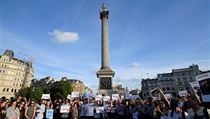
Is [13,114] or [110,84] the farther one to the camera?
[110,84]

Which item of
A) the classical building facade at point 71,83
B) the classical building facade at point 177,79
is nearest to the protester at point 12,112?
the classical building facade at point 177,79

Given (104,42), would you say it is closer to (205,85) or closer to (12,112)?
(12,112)

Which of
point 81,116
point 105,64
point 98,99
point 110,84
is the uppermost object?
point 105,64

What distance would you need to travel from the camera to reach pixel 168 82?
3708 inches

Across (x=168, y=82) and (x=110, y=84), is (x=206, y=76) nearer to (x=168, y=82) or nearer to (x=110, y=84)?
(x=110, y=84)

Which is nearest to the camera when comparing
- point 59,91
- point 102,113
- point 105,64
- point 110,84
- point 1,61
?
point 102,113

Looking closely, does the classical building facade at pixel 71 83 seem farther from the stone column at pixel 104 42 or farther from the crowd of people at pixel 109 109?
the crowd of people at pixel 109 109

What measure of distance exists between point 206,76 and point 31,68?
103 m

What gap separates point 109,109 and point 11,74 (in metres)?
82.2

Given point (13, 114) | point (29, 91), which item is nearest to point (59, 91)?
point (29, 91)

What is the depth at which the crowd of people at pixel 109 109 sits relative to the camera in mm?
8239

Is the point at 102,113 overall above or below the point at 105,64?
below

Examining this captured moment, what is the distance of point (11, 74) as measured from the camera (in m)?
83.2

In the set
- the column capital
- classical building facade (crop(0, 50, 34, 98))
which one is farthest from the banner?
classical building facade (crop(0, 50, 34, 98))
